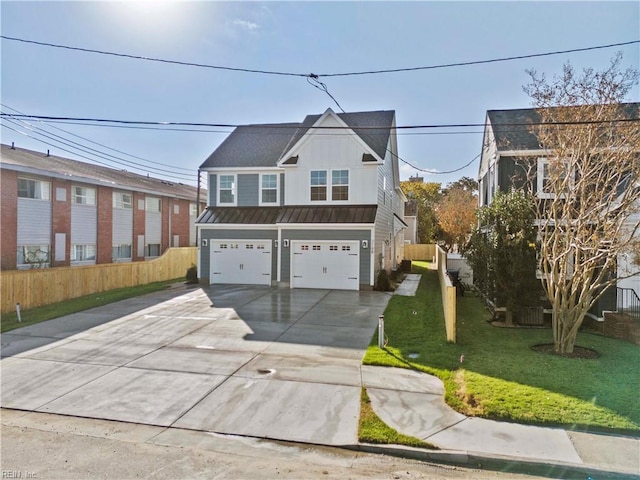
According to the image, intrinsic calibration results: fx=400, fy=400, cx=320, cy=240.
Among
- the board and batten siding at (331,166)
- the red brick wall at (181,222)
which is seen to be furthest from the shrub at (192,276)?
the red brick wall at (181,222)

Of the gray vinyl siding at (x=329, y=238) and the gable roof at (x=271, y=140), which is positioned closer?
the gray vinyl siding at (x=329, y=238)

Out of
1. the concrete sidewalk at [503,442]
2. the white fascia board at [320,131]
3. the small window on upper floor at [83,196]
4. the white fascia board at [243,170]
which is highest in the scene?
the white fascia board at [320,131]

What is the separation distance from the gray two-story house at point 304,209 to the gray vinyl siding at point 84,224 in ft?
25.3

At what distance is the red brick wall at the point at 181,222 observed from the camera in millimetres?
32062

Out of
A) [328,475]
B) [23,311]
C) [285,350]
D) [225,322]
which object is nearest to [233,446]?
[328,475]

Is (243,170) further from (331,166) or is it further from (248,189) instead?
(331,166)

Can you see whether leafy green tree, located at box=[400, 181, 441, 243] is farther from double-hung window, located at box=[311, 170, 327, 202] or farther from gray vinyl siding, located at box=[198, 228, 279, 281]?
gray vinyl siding, located at box=[198, 228, 279, 281]

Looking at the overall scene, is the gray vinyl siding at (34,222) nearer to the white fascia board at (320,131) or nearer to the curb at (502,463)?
the white fascia board at (320,131)

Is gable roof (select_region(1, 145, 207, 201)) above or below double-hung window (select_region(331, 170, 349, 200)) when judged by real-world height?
above

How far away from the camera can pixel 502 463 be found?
16.7 ft

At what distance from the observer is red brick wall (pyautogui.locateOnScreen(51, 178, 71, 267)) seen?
21.6 m

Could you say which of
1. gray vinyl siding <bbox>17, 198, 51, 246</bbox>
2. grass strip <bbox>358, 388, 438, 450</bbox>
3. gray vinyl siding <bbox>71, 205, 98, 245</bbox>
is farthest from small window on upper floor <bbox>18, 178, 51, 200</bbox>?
grass strip <bbox>358, 388, 438, 450</bbox>

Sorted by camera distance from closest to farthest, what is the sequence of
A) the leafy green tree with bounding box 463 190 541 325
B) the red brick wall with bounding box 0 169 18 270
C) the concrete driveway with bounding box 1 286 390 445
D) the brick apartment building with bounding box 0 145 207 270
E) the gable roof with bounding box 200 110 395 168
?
the concrete driveway with bounding box 1 286 390 445, the leafy green tree with bounding box 463 190 541 325, the red brick wall with bounding box 0 169 18 270, the brick apartment building with bounding box 0 145 207 270, the gable roof with bounding box 200 110 395 168

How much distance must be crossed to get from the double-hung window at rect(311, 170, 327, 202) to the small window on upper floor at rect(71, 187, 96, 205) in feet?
45.6
